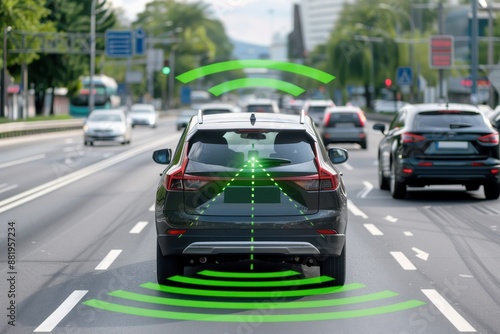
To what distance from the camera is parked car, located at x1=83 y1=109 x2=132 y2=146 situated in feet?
138

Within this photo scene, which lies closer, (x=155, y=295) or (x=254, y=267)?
(x=155, y=295)

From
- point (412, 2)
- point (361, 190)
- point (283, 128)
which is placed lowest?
point (361, 190)

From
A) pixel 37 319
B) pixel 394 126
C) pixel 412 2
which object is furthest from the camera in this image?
pixel 412 2

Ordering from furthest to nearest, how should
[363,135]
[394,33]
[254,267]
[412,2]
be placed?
[412,2] → [394,33] → [363,135] → [254,267]

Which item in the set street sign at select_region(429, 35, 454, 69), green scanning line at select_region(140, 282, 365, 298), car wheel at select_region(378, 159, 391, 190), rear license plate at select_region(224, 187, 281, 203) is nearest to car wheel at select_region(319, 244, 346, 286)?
green scanning line at select_region(140, 282, 365, 298)

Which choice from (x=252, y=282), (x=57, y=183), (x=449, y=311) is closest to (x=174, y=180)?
(x=252, y=282)

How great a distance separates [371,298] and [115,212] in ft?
26.8

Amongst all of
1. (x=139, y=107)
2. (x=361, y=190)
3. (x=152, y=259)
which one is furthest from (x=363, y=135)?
(x=139, y=107)

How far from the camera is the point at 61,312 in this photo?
27.8ft

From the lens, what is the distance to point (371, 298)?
29.8 feet

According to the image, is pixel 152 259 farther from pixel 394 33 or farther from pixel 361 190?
pixel 394 33

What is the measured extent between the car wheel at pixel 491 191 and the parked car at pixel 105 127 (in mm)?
24931

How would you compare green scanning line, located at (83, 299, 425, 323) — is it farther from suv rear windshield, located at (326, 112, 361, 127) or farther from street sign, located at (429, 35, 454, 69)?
street sign, located at (429, 35, 454, 69)

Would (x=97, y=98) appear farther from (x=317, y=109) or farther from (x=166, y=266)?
(x=166, y=266)
